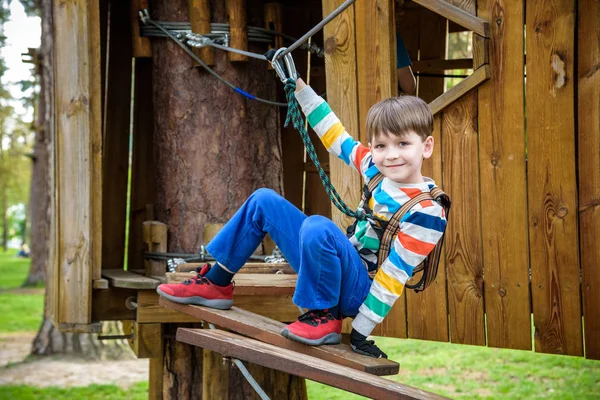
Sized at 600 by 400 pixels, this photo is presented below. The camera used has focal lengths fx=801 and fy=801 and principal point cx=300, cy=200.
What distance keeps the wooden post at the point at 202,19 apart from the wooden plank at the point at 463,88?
157cm

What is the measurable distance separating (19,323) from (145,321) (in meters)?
10.5

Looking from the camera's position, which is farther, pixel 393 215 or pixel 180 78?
pixel 180 78

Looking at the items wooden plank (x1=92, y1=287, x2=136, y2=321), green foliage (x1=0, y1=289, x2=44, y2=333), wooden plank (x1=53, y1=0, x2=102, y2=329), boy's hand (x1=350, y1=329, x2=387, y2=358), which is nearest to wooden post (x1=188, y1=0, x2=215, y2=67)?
wooden plank (x1=53, y1=0, x2=102, y2=329)

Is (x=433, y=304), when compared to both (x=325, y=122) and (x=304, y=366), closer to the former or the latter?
(x=325, y=122)

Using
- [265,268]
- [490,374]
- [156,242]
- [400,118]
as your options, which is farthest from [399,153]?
[490,374]

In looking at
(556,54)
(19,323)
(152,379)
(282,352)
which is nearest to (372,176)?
(282,352)

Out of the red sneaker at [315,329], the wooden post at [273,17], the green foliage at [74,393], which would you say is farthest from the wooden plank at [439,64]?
the green foliage at [74,393]

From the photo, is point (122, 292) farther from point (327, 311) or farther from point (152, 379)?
point (327, 311)

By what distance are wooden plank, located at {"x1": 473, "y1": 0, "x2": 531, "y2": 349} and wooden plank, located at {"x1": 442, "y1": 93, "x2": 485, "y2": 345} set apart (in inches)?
1.7

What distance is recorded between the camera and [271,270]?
4309 millimetres

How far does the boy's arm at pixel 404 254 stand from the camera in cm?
296

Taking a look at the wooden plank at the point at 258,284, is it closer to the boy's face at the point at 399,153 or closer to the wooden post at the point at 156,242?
the boy's face at the point at 399,153

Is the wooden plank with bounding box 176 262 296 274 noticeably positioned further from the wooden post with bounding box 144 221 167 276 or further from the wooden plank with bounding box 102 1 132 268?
the wooden plank with bounding box 102 1 132 268

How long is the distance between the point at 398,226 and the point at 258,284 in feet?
3.08
